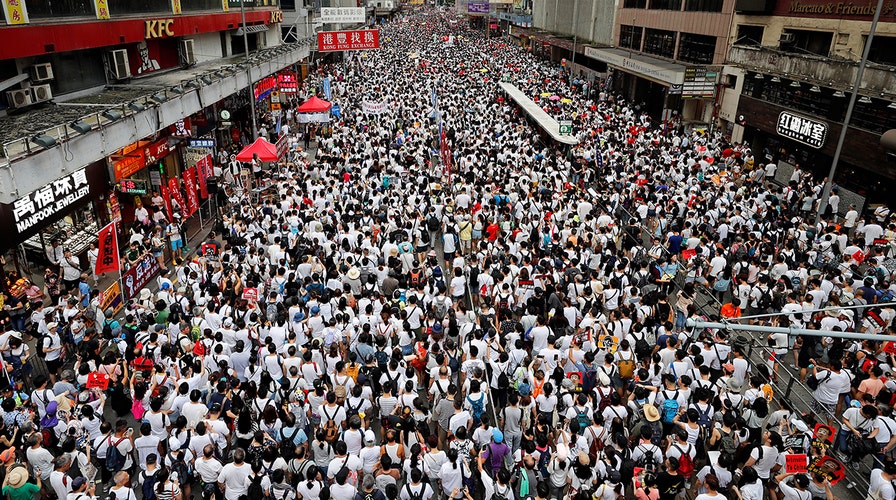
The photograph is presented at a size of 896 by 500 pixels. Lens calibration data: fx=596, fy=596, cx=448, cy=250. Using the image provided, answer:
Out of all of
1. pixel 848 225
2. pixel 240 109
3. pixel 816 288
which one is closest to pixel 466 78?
pixel 240 109

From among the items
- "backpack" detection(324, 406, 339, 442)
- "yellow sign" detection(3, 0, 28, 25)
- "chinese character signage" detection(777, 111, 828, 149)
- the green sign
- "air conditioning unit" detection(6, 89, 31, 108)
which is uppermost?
"yellow sign" detection(3, 0, 28, 25)

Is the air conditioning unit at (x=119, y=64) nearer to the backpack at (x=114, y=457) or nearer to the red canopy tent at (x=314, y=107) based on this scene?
the red canopy tent at (x=314, y=107)

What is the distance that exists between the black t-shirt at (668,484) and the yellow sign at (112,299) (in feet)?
30.5

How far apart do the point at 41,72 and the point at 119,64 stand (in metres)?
3.61

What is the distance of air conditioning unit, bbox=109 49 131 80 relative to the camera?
1708 cm

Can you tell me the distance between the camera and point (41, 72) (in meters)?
13.9

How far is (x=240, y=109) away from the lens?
27.1 metres

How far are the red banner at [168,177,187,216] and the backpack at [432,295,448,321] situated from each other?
894 centimetres

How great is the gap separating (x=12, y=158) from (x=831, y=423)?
13.3 meters

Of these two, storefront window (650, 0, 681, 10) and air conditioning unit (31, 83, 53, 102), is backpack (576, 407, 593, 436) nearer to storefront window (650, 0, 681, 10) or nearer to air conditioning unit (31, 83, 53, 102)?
air conditioning unit (31, 83, 53, 102)

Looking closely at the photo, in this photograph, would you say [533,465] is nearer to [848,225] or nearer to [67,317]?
[67,317]

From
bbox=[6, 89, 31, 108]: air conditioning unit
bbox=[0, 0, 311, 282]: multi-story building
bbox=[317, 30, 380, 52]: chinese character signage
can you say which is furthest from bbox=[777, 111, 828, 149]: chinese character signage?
bbox=[6, 89, 31, 108]: air conditioning unit

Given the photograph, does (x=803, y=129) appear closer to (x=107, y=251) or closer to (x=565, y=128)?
(x=565, y=128)

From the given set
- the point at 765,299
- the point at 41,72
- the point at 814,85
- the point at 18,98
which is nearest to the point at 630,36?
the point at 814,85
